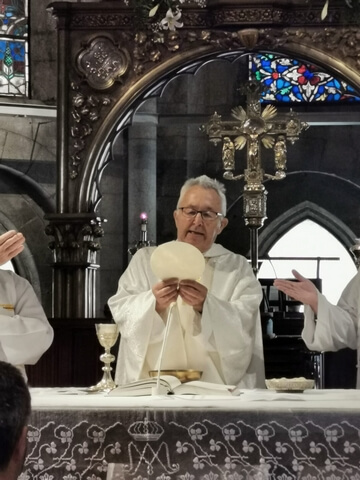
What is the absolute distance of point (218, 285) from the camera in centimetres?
656

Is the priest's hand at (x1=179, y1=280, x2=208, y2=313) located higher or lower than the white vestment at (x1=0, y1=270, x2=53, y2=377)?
higher

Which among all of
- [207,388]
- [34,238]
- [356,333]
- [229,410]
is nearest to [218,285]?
[356,333]

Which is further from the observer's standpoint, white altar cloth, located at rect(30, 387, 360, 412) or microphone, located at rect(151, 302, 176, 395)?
microphone, located at rect(151, 302, 176, 395)

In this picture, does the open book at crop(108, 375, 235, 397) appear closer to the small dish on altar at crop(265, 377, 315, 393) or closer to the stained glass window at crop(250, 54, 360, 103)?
the small dish on altar at crop(265, 377, 315, 393)

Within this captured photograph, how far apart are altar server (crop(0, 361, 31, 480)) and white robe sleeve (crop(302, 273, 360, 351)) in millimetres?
3405

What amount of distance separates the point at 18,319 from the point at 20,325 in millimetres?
38

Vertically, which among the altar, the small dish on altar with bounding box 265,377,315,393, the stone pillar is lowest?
the altar

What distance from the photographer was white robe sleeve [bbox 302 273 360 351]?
235 inches

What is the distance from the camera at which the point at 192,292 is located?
5625 mm

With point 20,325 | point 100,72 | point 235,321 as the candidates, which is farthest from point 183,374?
point 100,72

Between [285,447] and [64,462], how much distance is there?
32.5 inches

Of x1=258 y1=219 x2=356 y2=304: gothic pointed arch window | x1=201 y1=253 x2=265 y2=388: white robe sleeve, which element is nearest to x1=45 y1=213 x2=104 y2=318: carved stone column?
x1=201 y1=253 x2=265 y2=388: white robe sleeve

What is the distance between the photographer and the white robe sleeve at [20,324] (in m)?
5.67

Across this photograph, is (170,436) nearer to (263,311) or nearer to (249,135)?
(263,311)
